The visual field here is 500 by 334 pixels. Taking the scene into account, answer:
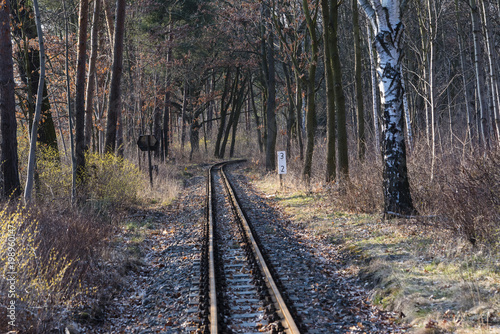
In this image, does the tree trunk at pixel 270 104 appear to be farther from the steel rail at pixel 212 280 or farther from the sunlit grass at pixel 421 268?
the sunlit grass at pixel 421 268

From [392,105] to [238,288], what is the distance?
19.0ft

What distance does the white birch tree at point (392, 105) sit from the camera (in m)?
10.1

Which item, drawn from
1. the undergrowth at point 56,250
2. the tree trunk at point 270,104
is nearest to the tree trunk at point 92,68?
the undergrowth at point 56,250

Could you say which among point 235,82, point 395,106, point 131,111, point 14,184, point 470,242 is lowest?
point 470,242

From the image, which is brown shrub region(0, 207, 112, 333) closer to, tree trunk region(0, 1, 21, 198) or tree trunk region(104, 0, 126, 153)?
tree trunk region(0, 1, 21, 198)

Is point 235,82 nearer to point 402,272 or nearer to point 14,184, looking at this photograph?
point 14,184

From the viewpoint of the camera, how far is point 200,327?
228 inches

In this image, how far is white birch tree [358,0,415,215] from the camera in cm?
1015

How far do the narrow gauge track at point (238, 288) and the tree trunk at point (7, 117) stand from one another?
17.3 feet

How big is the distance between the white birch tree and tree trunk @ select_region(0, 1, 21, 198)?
903 cm

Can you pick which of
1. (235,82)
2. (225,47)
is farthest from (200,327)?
(235,82)

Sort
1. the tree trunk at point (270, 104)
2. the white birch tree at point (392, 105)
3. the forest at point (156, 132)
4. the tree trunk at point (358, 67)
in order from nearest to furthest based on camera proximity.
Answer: the forest at point (156, 132) → the white birch tree at point (392, 105) → the tree trunk at point (358, 67) → the tree trunk at point (270, 104)

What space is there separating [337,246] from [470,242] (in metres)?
3.05

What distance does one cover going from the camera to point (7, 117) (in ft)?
37.9
